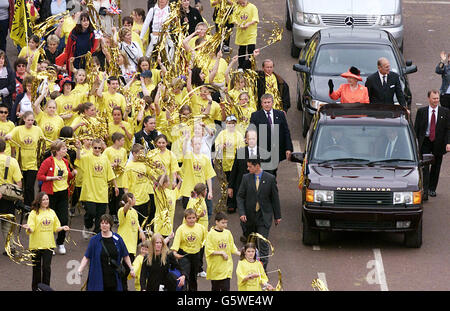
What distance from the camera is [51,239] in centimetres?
1845

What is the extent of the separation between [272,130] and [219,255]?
14.7 ft

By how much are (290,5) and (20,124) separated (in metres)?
9.73

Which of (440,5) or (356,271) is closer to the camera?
(356,271)

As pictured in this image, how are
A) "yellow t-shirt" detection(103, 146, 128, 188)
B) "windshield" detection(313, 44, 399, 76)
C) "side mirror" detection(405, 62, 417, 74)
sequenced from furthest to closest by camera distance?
"windshield" detection(313, 44, 399, 76)
"side mirror" detection(405, 62, 417, 74)
"yellow t-shirt" detection(103, 146, 128, 188)

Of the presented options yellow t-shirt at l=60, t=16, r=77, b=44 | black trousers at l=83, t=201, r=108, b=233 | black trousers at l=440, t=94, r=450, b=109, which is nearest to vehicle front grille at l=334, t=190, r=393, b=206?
black trousers at l=83, t=201, r=108, b=233

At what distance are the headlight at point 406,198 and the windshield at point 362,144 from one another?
0.84 metres

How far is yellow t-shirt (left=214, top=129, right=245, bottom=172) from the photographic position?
2162 cm

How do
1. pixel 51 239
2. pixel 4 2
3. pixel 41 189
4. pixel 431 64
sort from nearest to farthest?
pixel 51 239 → pixel 41 189 → pixel 4 2 → pixel 431 64

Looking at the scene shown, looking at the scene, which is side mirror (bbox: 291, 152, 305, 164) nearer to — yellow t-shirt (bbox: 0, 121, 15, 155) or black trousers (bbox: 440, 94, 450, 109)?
yellow t-shirt (bbox: 0, 121, 15, 155)

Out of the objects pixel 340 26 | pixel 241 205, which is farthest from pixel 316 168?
pixel 340 26

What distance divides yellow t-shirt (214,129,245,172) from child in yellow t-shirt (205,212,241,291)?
366 centimetres

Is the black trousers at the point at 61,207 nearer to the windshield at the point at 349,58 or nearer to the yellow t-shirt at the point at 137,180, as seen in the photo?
the yellow t-shirt at the point at 137,180

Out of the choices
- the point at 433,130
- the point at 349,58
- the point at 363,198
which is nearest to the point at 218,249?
the point at 363,198

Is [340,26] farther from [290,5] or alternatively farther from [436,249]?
[436,249]
